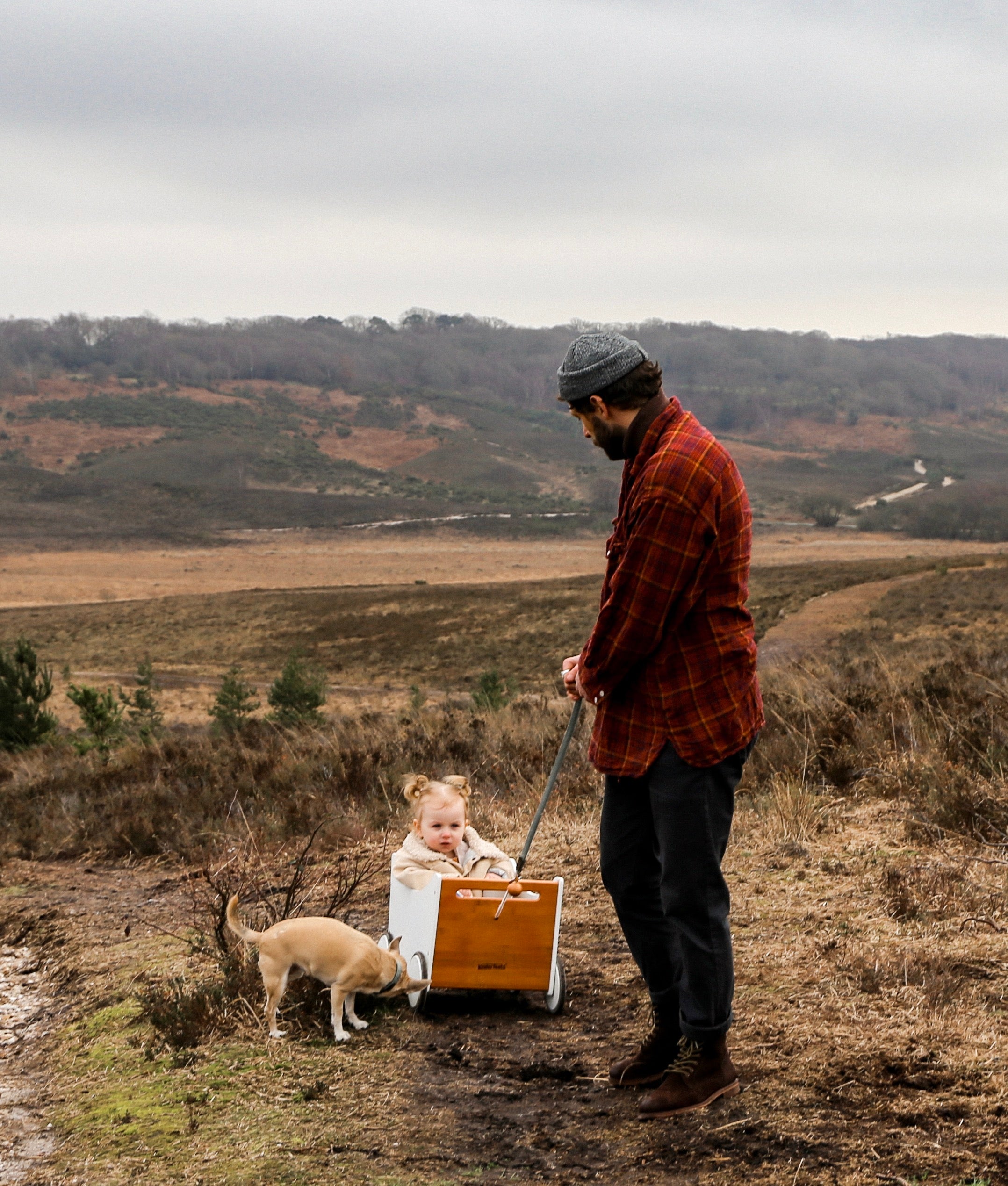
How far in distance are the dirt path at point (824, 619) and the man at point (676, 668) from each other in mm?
16205

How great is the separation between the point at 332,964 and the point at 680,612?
Result: 175cm

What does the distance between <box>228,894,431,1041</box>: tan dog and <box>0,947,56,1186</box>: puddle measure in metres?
0.78

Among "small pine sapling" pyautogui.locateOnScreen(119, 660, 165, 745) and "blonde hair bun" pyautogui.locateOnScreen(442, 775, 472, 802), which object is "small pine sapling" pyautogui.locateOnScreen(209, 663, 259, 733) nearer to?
"small pine sapling" pyautogui.locateOnScreen(119, 660, 165, 745)

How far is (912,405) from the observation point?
177 m

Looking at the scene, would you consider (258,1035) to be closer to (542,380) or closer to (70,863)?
(70,863)

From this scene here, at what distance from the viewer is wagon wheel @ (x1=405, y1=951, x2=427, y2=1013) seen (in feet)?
13.2

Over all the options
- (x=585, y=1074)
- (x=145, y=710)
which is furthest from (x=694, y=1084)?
(x=145, y=710)

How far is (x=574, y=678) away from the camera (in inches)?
134

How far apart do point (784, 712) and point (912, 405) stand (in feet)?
595

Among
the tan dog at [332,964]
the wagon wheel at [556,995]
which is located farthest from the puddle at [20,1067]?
the wagon wheel at [556,995]

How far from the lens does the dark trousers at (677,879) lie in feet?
10.2

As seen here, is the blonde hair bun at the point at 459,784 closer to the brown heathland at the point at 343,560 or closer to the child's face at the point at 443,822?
the child's face at the point at 443,822

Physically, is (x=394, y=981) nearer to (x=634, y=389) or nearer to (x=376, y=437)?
(x=634, y=389)

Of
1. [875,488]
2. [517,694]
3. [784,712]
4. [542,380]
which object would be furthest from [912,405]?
[784,712]
